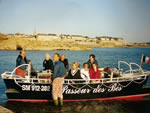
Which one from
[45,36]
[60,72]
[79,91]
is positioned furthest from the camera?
[45,36]

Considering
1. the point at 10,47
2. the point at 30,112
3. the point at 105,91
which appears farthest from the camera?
the point at 10,47

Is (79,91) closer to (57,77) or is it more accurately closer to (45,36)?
(57,77)

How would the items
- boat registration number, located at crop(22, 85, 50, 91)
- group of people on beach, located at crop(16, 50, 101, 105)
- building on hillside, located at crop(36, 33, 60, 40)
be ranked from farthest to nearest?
building on hillside, located at crop(36, 33, 60, 40) → boat registration number, located at crop(22, 85, 50, 91) → group of people on beach, located at crop(16, 50, 101, 105)

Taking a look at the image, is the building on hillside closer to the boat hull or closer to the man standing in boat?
the boat hull

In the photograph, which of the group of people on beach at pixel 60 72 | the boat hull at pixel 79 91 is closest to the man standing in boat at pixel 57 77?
the group of people on beach at pixel 60 72

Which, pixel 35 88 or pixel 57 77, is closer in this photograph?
pixel 57 77

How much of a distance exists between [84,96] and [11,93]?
12.7 feet

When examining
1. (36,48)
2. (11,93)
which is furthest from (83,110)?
(36,48)

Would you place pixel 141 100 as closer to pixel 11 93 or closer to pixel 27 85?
pixel 27 85

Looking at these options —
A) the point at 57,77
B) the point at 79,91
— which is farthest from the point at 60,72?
the point at 79,91

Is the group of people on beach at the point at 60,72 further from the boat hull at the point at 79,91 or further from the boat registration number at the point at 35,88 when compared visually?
the boat registration number at the point at 35,88

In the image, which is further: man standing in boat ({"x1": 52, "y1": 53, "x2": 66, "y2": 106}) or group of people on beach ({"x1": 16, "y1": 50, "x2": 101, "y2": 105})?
group of people on beach ({"x1": 16, "y1": 50, "x2": 101, "y2": 105})

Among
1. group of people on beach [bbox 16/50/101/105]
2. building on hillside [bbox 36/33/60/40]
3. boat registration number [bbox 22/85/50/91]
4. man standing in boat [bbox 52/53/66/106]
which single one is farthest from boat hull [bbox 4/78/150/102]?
building on hillside [bbox 36/33/60/40]

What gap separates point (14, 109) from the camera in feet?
32.5
